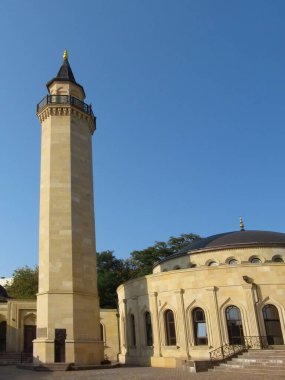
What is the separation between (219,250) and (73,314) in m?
12.3

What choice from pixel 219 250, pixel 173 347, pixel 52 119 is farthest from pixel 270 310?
pixel 52 119

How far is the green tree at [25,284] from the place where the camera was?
173 feet

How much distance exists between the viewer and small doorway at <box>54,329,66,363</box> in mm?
22516

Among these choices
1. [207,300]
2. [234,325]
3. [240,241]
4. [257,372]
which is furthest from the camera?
[240,241]

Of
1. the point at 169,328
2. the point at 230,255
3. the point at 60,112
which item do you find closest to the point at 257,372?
the point at 169,328

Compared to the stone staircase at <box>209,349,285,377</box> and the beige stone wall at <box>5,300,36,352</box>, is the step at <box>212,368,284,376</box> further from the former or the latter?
the beige stone wall at <box>5,300,36,352</box>

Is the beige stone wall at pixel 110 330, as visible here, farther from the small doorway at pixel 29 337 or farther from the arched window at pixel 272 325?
the arched window at pixel 272 325

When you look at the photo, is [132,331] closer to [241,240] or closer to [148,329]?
[148,329]

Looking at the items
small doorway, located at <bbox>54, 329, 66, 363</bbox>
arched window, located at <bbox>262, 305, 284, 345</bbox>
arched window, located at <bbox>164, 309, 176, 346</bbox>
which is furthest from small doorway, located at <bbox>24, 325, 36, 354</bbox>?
arched window, located at <bbox>262, 305, 284, 345</bbox>

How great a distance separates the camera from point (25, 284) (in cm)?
5375

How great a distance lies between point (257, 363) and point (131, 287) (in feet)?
37.6

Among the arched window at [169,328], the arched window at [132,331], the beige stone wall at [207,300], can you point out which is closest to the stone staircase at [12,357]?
the arched window at [132,331]

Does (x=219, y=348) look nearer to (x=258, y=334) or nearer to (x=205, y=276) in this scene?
(x=258, y=334)

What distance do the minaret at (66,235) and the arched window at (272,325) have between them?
396 inches
